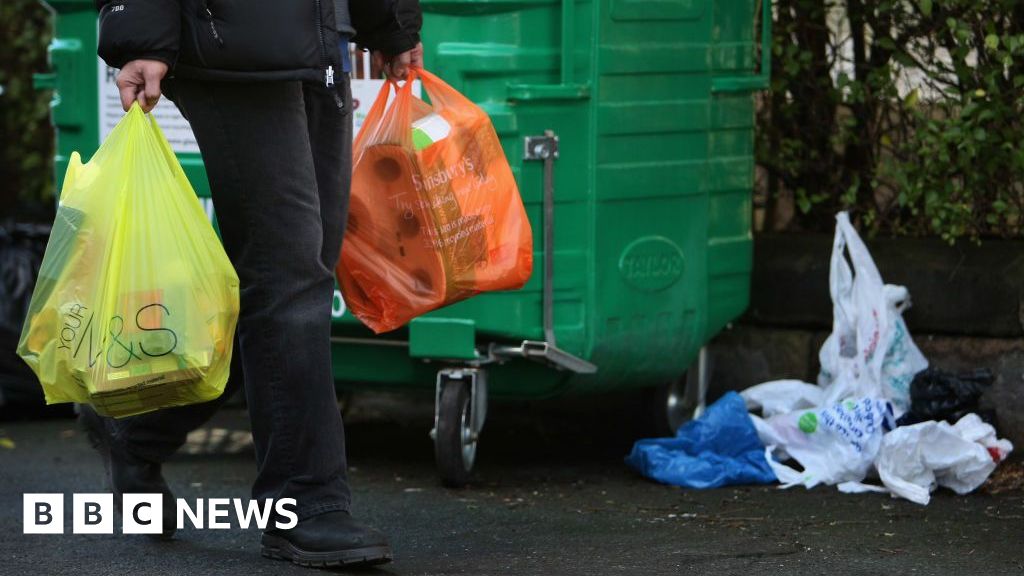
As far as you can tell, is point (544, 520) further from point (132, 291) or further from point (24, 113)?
point (24, 113)

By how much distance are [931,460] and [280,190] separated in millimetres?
1828

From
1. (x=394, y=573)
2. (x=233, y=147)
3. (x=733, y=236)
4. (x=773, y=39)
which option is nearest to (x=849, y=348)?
(x=733, y=236)

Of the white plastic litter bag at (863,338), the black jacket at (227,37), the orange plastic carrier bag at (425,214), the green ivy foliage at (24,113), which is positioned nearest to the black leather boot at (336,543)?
the orange plastic carrier bag at (425,214)

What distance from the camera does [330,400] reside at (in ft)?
9.82

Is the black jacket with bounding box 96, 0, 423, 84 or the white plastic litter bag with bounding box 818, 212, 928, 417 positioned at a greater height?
the black jacket with bounding box 96, 0, 423, 84

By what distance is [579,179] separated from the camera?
397 cm

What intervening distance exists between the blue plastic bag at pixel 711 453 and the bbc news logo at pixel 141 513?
1023 mm

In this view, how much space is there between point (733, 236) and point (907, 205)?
19.7 inches

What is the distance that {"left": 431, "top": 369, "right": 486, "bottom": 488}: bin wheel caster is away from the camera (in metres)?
3.98

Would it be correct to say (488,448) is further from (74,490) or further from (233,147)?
(233,147)

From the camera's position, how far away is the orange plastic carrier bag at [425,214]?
135 inches

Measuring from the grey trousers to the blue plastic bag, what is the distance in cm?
131

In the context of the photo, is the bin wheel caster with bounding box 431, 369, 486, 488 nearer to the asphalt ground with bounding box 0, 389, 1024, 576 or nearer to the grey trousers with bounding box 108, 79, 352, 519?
the asphalt ground with bounding box 0, 389, 1024, 576

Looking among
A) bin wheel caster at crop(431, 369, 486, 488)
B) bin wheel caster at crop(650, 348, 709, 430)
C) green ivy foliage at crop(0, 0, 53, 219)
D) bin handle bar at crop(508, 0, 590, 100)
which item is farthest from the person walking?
green ivy foliage at crop(0, 0, 53, 219)
